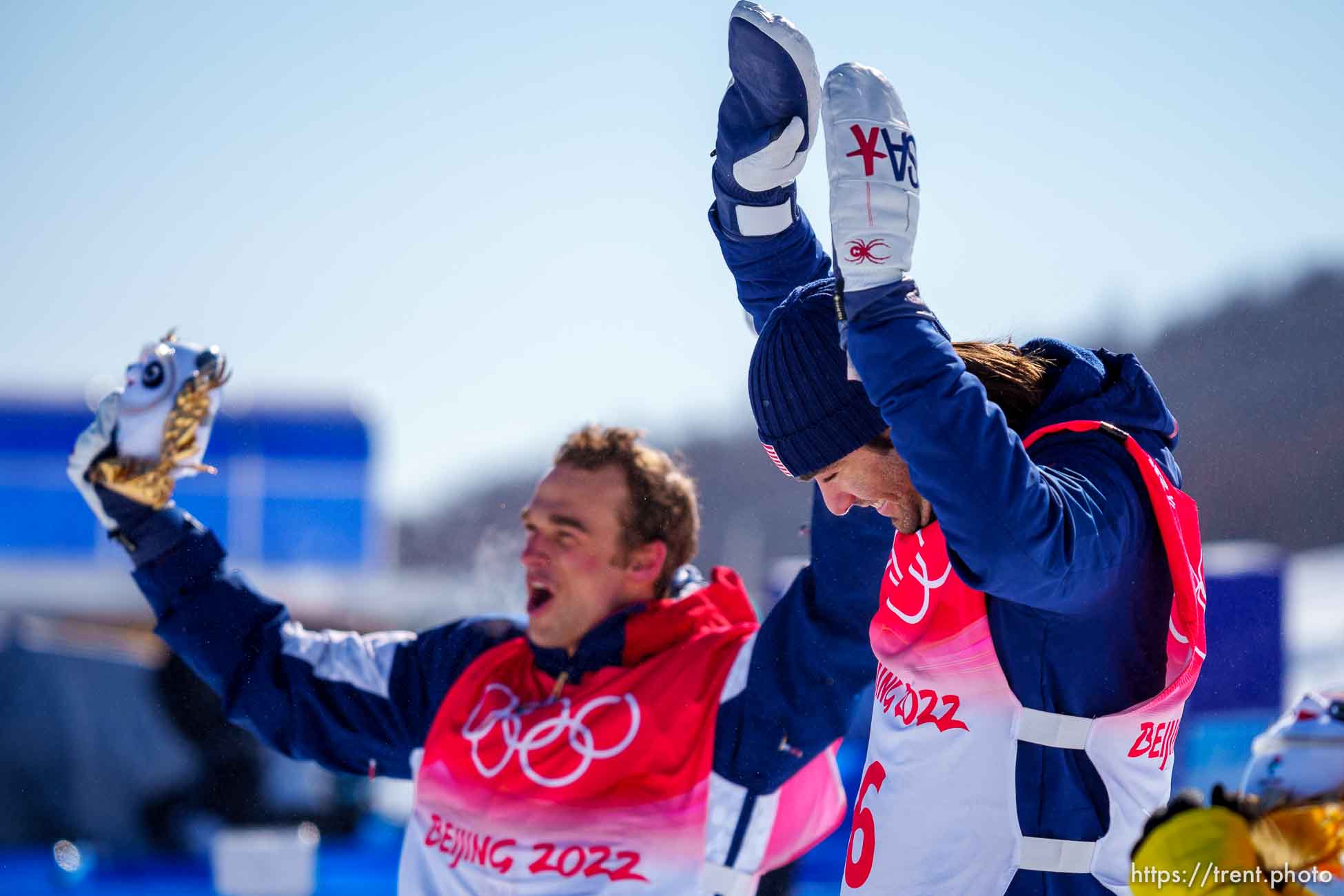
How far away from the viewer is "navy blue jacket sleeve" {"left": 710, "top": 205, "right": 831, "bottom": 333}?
2.06 metres

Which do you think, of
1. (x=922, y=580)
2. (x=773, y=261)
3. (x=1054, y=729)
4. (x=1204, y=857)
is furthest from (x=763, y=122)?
(x=1204, y=857)

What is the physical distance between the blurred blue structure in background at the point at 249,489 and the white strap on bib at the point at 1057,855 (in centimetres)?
564

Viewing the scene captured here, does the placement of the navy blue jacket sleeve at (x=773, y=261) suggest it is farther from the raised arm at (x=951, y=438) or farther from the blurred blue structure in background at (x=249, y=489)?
the blurred blue structure in background at (x=249, y=489)

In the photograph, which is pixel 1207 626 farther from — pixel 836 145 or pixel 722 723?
pixel 836 145

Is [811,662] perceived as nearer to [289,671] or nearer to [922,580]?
[922,580]

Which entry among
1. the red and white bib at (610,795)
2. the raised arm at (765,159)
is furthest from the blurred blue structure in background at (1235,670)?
the raised arm at (765,159)

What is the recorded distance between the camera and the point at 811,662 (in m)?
2.21

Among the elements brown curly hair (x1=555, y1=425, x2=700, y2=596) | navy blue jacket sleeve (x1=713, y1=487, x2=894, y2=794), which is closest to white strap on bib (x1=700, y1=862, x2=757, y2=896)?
navy blue jacket sleeve (x1=713, y1=487, x2=894, y2=794)

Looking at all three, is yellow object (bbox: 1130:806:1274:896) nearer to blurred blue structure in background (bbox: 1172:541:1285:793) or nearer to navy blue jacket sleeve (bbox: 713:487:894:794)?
navy blue jacket sleeve (bbox: 713:487:894:794)

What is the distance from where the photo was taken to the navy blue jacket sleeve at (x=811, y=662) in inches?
82.8

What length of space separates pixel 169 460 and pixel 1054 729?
1961 mm

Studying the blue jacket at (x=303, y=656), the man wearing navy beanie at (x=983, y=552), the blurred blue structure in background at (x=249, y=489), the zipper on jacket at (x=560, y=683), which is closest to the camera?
the man wearing navy beanie at (x=983, y=552)

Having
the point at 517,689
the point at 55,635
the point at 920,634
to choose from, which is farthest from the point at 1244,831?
the point at 55,635

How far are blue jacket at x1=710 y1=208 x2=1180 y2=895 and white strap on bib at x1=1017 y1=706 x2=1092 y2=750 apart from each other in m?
0.01
